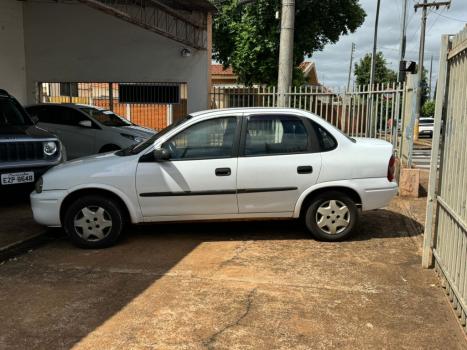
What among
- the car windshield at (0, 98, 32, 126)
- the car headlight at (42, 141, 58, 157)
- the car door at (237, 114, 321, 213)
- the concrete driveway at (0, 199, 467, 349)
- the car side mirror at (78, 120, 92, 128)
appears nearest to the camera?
the concrete driveway at (0, 199, 467, 349)

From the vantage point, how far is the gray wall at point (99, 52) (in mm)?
14211

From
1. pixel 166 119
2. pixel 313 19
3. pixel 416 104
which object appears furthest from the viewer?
pixel 313 19

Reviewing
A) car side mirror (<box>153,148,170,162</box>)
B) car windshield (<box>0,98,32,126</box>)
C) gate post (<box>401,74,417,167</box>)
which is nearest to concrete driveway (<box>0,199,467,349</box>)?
car side mirror (<box>153,148,170,162</box>)

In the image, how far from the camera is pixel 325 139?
19.9 ft

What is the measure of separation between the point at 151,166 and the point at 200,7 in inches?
388

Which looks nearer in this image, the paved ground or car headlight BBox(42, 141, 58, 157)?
the paved ground

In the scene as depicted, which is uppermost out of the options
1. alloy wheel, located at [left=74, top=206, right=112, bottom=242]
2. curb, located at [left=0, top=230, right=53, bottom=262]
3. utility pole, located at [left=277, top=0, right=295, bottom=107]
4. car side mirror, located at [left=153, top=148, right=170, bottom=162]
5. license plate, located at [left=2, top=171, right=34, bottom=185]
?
utility pole, located at [left=277, top=0, right=295, bottom=107]

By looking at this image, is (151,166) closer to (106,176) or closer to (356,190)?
(106,176)

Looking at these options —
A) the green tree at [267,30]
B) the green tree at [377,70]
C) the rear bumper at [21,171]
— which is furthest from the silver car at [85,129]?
the green tree at [377,70]

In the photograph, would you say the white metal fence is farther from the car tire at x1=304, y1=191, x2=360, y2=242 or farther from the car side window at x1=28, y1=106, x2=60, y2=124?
the car side window at x1=28, y1=106, x2=60, y2=124

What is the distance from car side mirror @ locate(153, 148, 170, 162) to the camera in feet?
18.9


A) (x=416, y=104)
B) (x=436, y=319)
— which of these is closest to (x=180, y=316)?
(x=436, y=319)

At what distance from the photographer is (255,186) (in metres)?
5.88

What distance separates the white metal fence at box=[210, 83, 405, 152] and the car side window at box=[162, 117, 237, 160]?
5.06 meters
